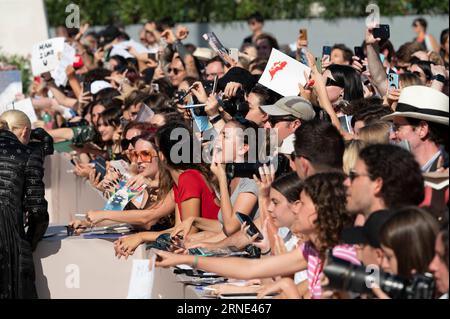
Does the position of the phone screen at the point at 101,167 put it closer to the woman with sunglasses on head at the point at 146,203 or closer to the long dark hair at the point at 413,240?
the woman with sunglasses on head at the point at 146,203

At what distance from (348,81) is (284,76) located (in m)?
0.50

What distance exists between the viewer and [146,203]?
30.7 feet

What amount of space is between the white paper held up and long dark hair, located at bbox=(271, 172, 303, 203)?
79 cm

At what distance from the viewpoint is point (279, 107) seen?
8.47 metres

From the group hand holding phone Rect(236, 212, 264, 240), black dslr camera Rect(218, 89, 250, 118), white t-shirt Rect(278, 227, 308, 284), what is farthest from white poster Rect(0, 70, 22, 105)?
white t-shirt Rect(278, 227, 308, 284)

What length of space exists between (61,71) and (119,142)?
11.4 feet

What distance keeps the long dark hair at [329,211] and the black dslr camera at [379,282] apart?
646mm

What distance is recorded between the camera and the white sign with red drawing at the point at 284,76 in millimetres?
9125

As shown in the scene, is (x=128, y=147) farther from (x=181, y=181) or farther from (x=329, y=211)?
(x=329, y=211)

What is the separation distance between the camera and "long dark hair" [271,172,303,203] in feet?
21.2

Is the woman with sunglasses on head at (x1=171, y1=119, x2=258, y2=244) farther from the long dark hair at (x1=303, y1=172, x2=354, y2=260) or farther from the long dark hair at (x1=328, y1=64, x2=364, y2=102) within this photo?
the long dark hair at (x1=303, y1=172, x2=354, y2=260)

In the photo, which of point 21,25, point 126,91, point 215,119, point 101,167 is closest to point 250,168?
point 215,119
